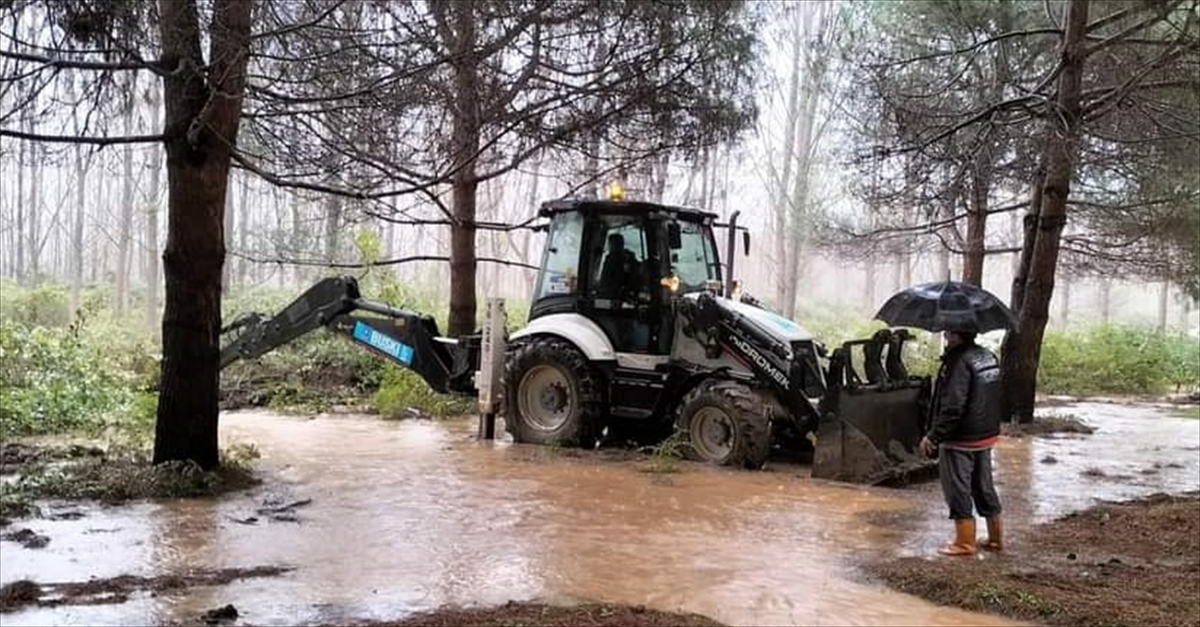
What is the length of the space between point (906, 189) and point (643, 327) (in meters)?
2.82

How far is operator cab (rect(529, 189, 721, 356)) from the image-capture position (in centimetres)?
1050

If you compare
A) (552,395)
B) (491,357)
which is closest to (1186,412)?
(552,395)

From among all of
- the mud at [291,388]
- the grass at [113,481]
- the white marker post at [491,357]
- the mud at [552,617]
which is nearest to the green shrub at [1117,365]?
the mud at [291,388]

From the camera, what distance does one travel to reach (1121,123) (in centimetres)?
1101

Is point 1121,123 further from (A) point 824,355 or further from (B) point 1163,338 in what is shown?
(B) point 1163,338

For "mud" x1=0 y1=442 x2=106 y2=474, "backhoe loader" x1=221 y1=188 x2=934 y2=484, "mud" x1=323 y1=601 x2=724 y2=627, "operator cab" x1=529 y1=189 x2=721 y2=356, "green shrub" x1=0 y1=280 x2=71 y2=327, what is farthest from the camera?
"green shrub" x1=0 y1=280 x2=71 y2=327

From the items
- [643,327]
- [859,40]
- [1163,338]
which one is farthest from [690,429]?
[1163,338]

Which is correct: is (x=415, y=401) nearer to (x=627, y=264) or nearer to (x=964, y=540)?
(x=627, y=264)

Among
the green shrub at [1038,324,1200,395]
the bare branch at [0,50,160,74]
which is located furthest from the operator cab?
the green shrub at [1038,324,1200,395]

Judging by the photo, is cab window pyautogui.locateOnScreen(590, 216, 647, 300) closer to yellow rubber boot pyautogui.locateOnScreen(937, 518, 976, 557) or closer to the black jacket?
the black jacket

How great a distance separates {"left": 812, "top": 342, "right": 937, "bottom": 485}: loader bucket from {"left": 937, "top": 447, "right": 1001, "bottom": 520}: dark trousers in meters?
2.22

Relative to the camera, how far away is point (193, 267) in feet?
26.0

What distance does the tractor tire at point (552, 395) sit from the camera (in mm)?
10508

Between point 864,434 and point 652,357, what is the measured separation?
214cm
